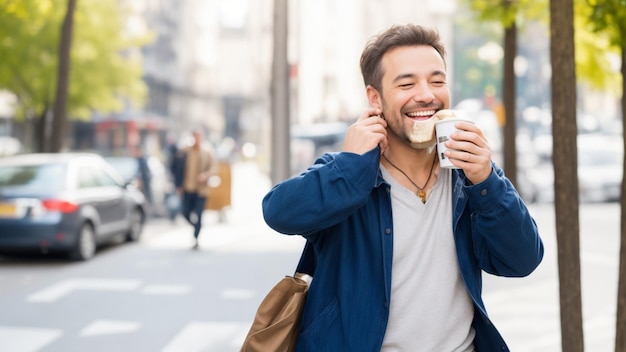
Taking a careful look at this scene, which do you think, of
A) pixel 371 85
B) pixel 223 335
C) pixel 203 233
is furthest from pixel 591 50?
pixel 371 85

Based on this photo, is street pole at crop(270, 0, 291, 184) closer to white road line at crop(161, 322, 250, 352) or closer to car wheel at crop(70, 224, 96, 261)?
white road line at crop(161, 322, 250, 352)

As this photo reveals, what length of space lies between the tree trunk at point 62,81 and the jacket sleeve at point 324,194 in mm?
16197

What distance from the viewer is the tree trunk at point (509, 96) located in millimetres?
14883

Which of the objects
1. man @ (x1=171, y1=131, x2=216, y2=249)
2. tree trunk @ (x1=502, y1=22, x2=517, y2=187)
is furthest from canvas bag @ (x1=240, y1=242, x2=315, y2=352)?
tree trunk @ (x1=502, y1=22, x2=517, y2=187)

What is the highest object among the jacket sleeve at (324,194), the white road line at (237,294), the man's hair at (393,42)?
the man's hair at (393,42)

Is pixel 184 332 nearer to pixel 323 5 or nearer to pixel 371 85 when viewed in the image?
pixel 371 85

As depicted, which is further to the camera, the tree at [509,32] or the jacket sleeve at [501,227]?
the tree at [509,32]

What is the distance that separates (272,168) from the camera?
10.7 meters

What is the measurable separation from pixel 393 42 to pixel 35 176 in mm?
11025

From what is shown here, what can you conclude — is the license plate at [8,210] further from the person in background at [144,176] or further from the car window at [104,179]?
the person in background at [144,176]

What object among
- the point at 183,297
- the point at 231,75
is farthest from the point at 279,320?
the point at 231,75

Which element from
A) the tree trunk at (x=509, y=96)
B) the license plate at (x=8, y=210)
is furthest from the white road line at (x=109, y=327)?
the tree trunk at (x=509, y=96)

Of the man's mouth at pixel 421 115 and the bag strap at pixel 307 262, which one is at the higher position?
the man's mouth at pixel 421 115

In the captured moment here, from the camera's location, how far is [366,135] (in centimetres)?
248
